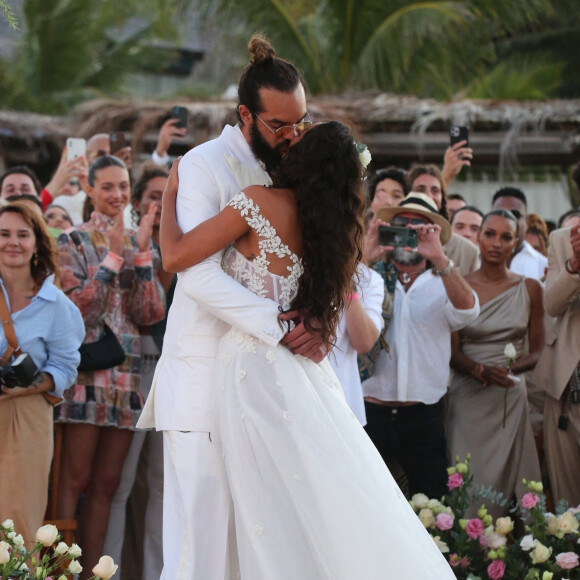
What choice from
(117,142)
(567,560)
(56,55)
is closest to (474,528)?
(567,560)

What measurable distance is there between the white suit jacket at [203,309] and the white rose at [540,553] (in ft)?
6.48

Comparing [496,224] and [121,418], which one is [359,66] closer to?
[496,224]

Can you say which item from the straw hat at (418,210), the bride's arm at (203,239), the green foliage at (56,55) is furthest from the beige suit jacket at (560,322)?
the green foliage at (56,55)

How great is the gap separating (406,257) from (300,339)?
2911 millimetres

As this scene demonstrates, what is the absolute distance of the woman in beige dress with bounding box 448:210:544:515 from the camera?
734cm

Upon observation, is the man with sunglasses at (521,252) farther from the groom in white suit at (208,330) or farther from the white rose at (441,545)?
the groom in white suit at (208,330)

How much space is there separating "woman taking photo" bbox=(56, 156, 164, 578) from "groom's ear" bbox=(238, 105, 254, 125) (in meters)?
1.99

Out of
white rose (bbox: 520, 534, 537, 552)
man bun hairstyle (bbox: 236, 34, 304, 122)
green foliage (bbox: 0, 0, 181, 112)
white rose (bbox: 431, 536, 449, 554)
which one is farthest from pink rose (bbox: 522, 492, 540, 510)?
green foliage (bbox: 0, 0, 181, 112)

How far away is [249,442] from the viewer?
4223 mm

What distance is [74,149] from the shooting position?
8195 millimetres

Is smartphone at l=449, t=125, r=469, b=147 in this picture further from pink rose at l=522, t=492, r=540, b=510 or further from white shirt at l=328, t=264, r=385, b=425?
pink rose at l=522, t=492, r=540, b=510

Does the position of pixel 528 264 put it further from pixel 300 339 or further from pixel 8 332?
pixel 300 339

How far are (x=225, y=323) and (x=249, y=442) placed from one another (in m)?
0.54

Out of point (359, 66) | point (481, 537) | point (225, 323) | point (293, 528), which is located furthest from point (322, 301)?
point (359, 66)
